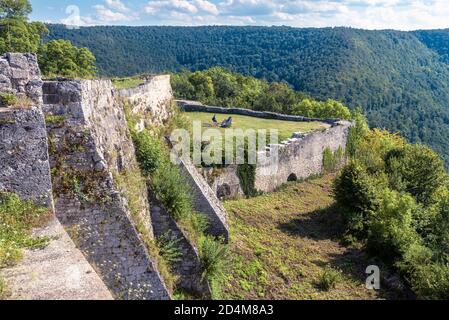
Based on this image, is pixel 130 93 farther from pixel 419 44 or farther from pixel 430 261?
pixel 419 44

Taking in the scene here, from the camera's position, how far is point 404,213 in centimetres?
1395

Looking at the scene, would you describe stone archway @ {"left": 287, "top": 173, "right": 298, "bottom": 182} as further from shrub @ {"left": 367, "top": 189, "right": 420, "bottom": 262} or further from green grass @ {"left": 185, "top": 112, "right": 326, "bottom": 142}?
shrub @ {"left": 367, "top": 189, "right": 420, "bottom": 262}

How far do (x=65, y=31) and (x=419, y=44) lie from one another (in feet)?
474

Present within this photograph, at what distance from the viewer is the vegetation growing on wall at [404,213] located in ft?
40.6

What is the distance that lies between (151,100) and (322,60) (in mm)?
108659

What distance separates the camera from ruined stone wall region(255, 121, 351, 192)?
18.2 m

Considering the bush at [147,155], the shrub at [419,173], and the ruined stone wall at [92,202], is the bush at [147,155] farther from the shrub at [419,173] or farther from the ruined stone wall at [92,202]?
the shrub at [419,173]

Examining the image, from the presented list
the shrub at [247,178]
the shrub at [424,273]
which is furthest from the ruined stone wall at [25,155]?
the shrub at [247,178]

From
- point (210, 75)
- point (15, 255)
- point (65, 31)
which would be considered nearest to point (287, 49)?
point (65, 31)

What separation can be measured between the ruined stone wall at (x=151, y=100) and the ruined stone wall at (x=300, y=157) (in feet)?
17.0

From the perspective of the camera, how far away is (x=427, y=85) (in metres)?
142

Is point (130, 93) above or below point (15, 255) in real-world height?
above

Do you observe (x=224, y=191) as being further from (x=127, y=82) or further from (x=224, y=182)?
(x=127, y=82)

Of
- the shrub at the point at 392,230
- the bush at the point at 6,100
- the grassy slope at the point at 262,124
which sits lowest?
the shrub at the point at 392,230
